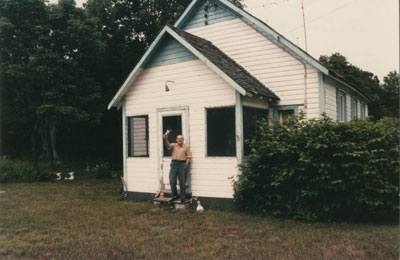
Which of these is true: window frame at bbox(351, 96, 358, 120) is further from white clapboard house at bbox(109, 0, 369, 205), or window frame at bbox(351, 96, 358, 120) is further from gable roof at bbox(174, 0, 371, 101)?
white clapboard house at bbox(109, 0, 369, 205)

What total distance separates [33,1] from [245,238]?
17.2m

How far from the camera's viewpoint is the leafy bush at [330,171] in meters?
8.29

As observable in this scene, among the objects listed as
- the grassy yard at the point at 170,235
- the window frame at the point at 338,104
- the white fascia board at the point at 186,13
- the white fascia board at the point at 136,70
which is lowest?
the grassy yard at the point at 170,235

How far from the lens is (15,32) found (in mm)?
18609

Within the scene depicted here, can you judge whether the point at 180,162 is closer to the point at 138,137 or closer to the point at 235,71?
the point at 235,71

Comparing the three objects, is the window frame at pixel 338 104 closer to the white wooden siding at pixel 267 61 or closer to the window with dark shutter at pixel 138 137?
the white wooden siding at pixel 267 61

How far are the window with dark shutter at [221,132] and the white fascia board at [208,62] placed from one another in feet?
4.66

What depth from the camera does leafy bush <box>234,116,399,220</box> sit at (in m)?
8.29

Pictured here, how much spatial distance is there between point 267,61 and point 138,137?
5.83 metres

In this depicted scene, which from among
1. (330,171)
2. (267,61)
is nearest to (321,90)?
(267,61)

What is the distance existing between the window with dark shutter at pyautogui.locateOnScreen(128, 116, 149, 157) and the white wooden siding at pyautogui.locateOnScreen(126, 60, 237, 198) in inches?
18.1

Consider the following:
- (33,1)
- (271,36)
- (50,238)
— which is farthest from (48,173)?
(271,36)

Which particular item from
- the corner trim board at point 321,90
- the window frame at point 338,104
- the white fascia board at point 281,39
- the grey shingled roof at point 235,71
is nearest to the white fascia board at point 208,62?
the grey shingled roof at point 235,71

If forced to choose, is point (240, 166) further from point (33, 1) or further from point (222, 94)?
point (33, 1)
